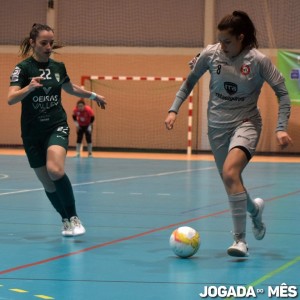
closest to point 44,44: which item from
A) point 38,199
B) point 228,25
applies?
point 228,25

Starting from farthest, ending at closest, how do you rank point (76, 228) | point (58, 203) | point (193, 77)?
point (58, 203)
point (76, 228)
point (193, 77)

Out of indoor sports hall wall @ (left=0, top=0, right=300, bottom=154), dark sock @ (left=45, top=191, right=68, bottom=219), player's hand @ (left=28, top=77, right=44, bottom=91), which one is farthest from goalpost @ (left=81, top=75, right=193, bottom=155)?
player's hand @ (left=28, top=77, right=44, bottom=91)

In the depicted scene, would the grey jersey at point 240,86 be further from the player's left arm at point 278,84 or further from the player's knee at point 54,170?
the player's knee at point 54,170

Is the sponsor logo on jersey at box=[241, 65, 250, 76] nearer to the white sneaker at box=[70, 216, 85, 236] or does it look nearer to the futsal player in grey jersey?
the futsal player in grey jersey

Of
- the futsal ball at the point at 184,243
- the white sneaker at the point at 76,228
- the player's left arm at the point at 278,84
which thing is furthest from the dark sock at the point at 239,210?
the white sneaker at the point at 76,228

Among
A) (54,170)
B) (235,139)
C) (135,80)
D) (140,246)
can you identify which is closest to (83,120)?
(135,80)

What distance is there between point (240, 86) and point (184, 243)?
135 centimetres

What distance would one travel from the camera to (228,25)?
6.56 m

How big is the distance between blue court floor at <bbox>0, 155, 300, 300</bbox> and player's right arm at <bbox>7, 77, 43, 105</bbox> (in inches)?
50.9

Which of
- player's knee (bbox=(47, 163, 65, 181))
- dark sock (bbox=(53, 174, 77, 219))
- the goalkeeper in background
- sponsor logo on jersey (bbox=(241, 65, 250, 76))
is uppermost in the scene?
sponsor logo on jersey (bbox=(241, 65, 250, 76))

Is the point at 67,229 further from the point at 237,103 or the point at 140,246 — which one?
the point at 237,103

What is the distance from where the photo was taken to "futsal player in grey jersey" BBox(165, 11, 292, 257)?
21.4ft

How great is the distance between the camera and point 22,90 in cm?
730

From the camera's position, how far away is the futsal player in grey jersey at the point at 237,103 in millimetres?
6531
